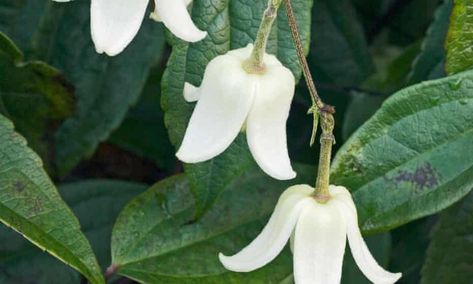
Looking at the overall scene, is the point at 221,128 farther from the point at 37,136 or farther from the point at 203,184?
the point at 37,136

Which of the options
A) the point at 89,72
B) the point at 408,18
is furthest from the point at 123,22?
A: the point at 408,18

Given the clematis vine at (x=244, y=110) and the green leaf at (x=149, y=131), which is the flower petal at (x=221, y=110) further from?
the green leaf at (x=149, y=131)

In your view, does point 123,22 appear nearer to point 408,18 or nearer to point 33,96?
point 33,96

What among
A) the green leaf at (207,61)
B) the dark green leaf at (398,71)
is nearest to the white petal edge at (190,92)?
the green leaf at (207,61)

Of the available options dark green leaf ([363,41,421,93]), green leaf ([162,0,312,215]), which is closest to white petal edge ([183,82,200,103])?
green leaf ([162,0,312,215])

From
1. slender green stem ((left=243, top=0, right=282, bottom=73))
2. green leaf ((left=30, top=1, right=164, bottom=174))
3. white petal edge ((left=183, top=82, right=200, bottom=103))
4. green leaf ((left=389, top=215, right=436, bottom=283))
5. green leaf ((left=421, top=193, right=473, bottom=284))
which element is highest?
slender green stem ((left=243, top=0, right=282, bottom=73))

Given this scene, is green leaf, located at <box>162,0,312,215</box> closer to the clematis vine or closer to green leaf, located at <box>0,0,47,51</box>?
the clematis vine
